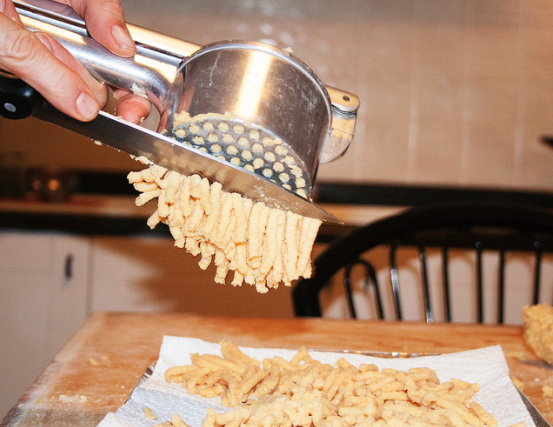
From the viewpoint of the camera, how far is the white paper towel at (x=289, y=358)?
0.92m

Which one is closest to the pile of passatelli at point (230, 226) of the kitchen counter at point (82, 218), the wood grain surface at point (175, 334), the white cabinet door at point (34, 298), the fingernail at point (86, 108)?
the fingernail at point (86, 108)

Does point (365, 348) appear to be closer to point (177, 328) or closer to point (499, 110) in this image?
point (177, 328)

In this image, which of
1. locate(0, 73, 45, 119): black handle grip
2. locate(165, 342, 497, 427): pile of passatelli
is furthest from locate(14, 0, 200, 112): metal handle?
locate(165, 342, 497, 427): pile of passatelli

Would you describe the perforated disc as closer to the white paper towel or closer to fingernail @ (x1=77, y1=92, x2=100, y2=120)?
fingernail @ (x1=77, y1=92, x2=100, y2=120)

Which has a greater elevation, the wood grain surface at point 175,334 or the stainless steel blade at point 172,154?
the stainless steel blade at point 172,154

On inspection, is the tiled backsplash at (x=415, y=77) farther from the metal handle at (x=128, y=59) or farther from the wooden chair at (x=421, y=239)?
the metal handle at (x=128, y=59)

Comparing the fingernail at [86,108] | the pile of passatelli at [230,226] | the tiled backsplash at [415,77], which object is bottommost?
the pile of passatelli at [230,226]

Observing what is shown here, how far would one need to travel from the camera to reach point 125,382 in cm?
105

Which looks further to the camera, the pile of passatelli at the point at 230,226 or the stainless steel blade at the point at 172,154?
the pile of passatelli at the point at 230,226

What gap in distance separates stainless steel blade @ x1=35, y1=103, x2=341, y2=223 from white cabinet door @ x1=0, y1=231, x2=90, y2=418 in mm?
1733

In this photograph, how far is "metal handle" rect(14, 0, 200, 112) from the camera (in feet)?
2.57

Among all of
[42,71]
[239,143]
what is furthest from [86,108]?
[239,143]

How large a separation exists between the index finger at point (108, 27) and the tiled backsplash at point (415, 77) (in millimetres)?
2323

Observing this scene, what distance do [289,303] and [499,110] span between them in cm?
157
